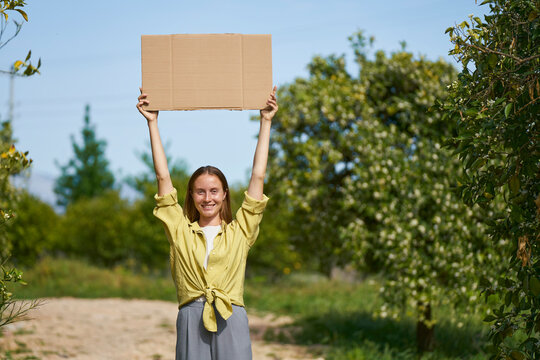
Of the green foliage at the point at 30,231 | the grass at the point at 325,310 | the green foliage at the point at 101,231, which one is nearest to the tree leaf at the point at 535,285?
the grass at the point at 325,310

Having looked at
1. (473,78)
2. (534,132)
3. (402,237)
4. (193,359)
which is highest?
(473,78)

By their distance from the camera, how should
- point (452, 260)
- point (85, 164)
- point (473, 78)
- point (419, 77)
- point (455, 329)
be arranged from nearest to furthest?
point (473, 78)
point (452, 260)
point (419, 77)
point (455, 329)
point (85, 164)

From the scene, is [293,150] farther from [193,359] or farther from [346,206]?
[193,359]

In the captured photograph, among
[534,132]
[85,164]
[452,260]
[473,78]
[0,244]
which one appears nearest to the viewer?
[534,132]

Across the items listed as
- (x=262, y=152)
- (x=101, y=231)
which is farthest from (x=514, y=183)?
(x=101, y=231)

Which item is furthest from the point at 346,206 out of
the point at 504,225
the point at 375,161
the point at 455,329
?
the point at 504,225

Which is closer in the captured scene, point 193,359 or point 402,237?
point 193,359

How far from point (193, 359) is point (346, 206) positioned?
12.3 ft

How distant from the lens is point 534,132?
119 inches

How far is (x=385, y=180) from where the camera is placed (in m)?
6.48

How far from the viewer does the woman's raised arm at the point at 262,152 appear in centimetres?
334

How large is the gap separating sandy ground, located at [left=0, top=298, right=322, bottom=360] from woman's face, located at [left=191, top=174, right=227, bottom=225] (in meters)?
4.34

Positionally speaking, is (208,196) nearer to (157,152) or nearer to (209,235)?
(209,235)

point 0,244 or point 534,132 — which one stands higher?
point 534,132
